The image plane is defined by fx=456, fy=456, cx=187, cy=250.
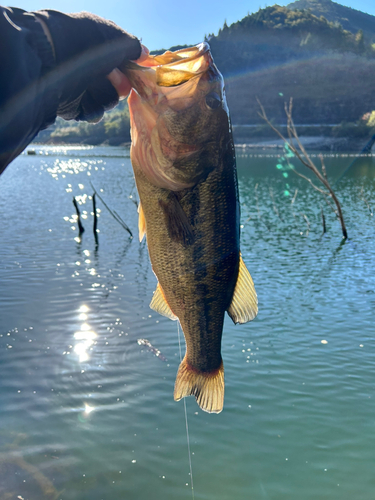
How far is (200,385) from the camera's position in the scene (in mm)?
3574

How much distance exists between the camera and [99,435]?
27.1 feet

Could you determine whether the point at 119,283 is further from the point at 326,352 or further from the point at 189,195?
the point at 189,195

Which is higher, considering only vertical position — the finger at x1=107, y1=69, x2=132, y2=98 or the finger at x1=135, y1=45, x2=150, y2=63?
the finger at x1=135, y1=45, x2=150, y2=63

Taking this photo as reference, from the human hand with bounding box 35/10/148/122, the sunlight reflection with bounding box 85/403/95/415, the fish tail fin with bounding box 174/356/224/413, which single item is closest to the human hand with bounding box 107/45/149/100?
the human hand with bounding box 35/10/148/122

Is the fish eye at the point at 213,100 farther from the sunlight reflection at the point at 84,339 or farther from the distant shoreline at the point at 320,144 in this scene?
the distant shoreline at the point at 320,144

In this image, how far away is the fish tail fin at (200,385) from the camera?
350 centimetres

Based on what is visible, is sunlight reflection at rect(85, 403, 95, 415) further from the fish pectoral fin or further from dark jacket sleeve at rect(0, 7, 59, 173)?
dark jacket sleeve at rect(0, 7, 59, 173)

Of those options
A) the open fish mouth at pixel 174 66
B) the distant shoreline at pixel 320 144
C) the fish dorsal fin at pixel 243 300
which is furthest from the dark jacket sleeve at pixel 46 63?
the distant shoreline at pixel 320 144

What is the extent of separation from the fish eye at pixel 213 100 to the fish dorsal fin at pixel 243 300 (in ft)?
3.85

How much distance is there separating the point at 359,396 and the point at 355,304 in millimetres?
5342

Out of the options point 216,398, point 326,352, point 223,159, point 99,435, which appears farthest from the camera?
point 326,352

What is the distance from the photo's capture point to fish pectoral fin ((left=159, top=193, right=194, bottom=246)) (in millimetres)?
2881

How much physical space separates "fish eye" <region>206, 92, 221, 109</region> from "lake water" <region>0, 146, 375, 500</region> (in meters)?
6.19

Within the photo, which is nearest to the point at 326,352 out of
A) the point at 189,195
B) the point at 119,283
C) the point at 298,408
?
the point at 298,408
